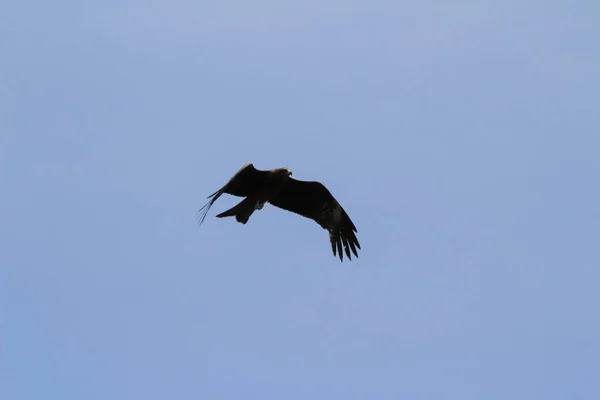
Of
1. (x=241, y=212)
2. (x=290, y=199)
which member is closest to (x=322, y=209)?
(x=290, y=199)

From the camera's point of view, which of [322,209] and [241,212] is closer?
[241,212]

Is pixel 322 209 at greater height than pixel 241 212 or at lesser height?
greater

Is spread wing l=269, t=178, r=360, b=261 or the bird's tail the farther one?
spread wing l=269, t=178, r=360, b=261

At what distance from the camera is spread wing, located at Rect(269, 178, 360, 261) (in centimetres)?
1675

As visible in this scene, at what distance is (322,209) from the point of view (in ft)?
56.2

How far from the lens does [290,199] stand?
1695cm

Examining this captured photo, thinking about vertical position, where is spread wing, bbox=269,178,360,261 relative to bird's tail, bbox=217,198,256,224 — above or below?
above

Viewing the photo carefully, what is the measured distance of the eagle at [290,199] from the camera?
51.1 feet

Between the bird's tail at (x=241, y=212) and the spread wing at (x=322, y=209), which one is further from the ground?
the spread wing at (x=322, y=209)

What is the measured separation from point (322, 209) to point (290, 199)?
58 cm

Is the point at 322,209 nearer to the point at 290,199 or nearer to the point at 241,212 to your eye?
the point at 290,199

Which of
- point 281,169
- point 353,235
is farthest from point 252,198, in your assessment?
point 353,235

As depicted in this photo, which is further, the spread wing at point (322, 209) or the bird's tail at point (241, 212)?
the spread wing at point (322, 209)

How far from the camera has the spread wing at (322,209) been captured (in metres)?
16.8
